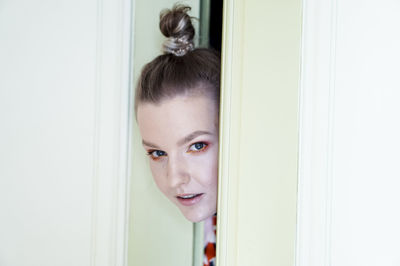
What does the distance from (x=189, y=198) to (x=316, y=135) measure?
17.6 inches

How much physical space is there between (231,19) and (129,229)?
2.37ft

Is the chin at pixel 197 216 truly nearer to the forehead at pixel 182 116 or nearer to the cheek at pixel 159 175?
the cheek at pixel 159 175

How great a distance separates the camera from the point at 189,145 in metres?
1.07

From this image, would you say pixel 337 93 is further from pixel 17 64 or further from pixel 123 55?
pixel 17 64

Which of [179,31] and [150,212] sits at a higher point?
[179,31]

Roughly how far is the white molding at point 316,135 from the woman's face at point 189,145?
0.94 feet

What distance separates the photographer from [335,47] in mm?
1122

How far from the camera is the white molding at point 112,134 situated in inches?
43.8

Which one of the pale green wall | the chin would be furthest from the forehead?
the chin

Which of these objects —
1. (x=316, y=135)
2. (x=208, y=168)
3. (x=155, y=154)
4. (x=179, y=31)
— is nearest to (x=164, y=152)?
(x=155, y=154)

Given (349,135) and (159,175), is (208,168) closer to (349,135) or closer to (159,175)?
(159,175)

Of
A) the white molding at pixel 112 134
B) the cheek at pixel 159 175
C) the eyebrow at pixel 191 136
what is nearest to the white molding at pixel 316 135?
the eyebrow at pixel 191 136

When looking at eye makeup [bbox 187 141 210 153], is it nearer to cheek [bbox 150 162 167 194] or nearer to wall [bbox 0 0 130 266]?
cheek [bbox 150 162 167 194]

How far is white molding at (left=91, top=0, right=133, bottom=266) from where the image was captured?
1.11 meters
